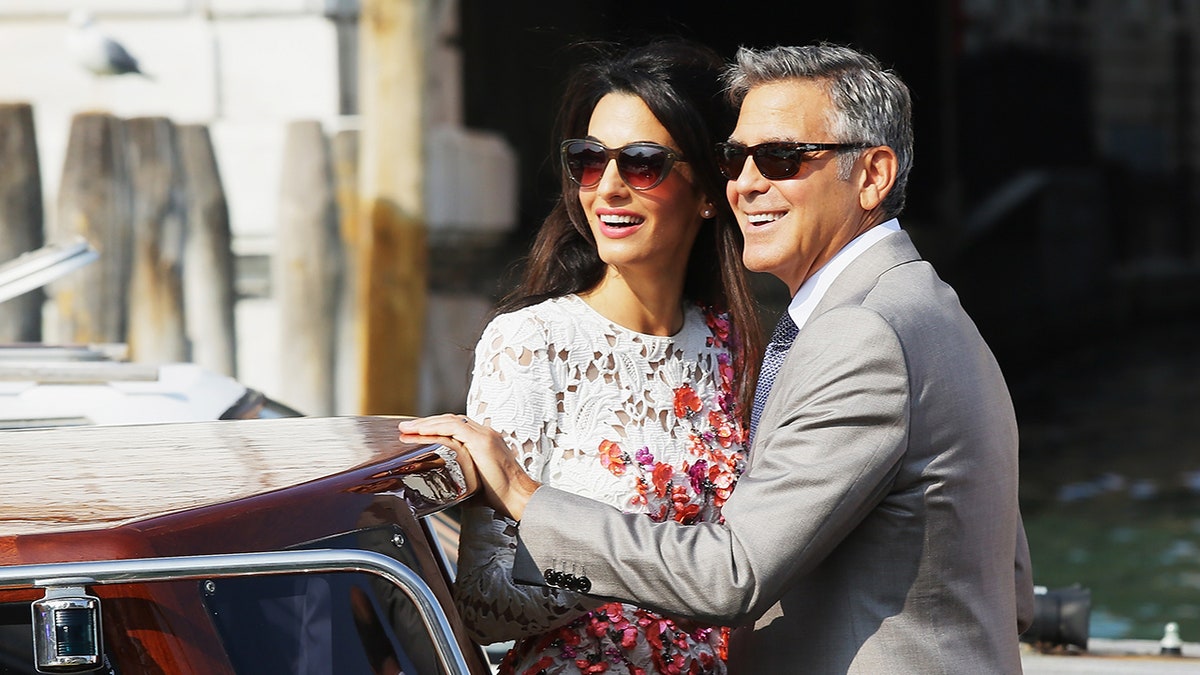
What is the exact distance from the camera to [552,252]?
2.63 meters

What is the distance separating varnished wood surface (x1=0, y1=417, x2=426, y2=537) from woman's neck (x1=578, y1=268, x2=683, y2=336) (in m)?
0.45

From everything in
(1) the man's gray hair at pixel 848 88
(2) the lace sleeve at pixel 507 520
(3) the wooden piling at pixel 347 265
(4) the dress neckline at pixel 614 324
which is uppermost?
(1) the man's gray hair at pixel 848 88

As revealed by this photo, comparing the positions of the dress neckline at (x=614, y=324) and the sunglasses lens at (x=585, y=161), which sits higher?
the sunglasses lens at (x=585, y=161)

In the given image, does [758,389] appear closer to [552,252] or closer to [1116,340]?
[552,252]

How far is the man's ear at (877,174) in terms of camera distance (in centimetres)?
218

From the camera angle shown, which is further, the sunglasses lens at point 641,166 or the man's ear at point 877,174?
the sunglasses lens at point 641,166

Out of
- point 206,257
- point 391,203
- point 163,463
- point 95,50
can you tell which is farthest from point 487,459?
point 95,50

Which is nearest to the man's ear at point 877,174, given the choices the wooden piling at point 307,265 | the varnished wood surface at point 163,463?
the varnished wood surface at point 163,463

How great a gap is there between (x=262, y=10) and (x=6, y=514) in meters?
6.98

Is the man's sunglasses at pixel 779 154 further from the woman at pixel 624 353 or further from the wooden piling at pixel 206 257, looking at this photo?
the wooden piling at pixel 206 257

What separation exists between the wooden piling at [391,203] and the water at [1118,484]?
3.58 m

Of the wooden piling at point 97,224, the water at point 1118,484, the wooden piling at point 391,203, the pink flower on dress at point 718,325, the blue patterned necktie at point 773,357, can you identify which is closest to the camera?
the blue patterned necktie at point 773,357

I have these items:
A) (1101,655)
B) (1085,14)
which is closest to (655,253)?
(1101,655)

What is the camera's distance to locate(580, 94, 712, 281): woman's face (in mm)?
2477
